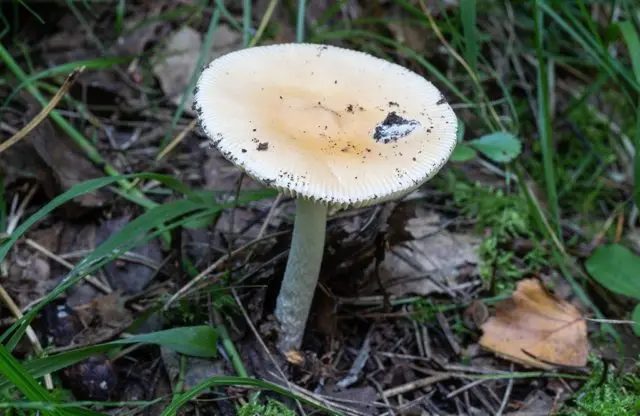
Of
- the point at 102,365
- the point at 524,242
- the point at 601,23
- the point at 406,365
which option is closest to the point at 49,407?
the point at 102,365

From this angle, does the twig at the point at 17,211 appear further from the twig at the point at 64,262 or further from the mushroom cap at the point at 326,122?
the mushroom cap at the point at 326,122

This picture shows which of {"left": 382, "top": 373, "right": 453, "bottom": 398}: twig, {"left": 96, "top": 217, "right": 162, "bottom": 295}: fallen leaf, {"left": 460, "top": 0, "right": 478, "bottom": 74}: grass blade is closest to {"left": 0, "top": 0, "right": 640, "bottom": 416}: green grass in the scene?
{"left": 460, "top": 0, "right": 478, "bottom": 74}: grass blade

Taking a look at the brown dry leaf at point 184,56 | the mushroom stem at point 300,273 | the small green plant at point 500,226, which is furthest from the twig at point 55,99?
the small green plant at point 500,226

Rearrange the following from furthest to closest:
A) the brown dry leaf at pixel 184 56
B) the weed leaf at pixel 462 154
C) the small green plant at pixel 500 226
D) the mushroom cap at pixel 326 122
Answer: the brown dry leaf at pixel 184 56 < the small green plant at pixel 500 226 < the weed leaf at pixel 462 154 < the mushroom cap at pixel 326 122

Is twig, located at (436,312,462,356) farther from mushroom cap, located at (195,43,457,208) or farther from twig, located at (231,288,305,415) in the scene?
mushroom cap, located at (195,43,457,208)

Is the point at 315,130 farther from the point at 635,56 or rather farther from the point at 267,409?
the point at 635,56

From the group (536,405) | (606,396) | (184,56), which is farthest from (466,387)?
(184,56)

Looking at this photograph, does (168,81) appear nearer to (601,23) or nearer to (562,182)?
(562,182)
